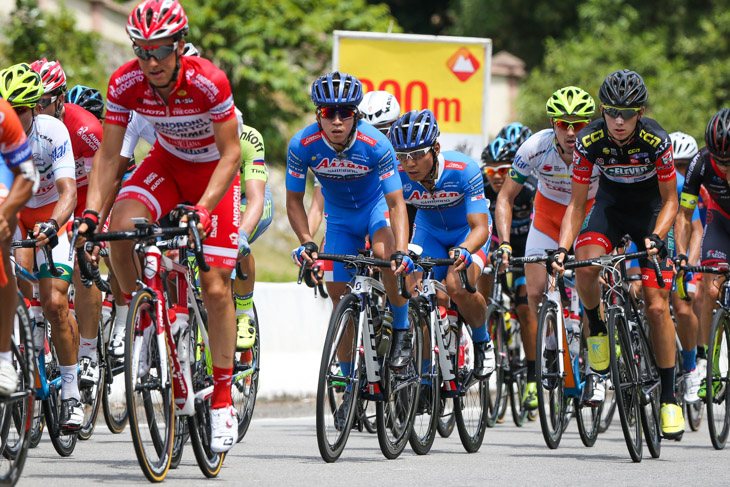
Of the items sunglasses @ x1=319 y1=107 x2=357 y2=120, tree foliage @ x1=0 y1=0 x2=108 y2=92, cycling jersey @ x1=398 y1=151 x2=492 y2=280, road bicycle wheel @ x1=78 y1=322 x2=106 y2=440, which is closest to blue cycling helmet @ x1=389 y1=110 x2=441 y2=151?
cycling jersey @ x1=398 y1=151 x2=492 y2=280

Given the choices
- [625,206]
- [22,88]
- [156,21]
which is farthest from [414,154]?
[156,21]

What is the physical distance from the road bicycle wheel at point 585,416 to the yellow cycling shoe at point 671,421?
1.67 ft

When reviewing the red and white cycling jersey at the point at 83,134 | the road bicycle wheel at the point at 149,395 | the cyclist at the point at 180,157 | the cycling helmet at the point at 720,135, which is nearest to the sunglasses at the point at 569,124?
the cycling helmet at the point at 720,135

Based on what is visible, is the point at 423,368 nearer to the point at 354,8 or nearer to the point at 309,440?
the point at 309,440

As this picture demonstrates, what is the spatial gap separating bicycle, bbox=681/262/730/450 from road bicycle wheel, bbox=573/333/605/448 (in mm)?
850

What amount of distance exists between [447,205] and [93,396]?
3.09 metres

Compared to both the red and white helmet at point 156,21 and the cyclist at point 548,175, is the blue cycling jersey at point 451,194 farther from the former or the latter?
the red and white helmet at point 156,21

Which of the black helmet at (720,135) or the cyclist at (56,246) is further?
the black helmet at (720,135)

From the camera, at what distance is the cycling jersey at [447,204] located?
1020 cm

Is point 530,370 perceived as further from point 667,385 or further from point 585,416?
point 667,385

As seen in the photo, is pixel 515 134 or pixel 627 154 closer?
pixel 627 154

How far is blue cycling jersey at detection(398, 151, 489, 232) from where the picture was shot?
33.4 ft

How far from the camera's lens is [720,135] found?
32.7 ft

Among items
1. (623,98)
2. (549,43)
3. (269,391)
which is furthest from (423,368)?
(549,43)
